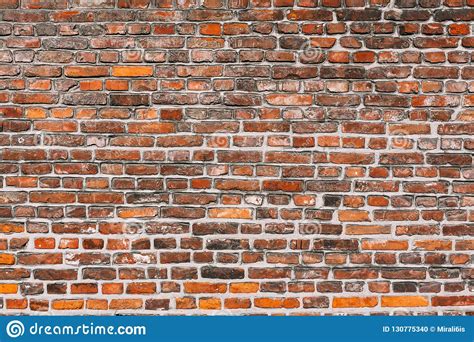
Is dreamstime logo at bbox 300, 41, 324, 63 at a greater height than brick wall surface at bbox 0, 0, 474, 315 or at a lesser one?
greater

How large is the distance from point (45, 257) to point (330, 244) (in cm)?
138

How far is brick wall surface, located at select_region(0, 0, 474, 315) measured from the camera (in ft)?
7.98

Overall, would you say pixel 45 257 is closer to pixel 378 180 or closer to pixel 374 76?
pixel 378 180
